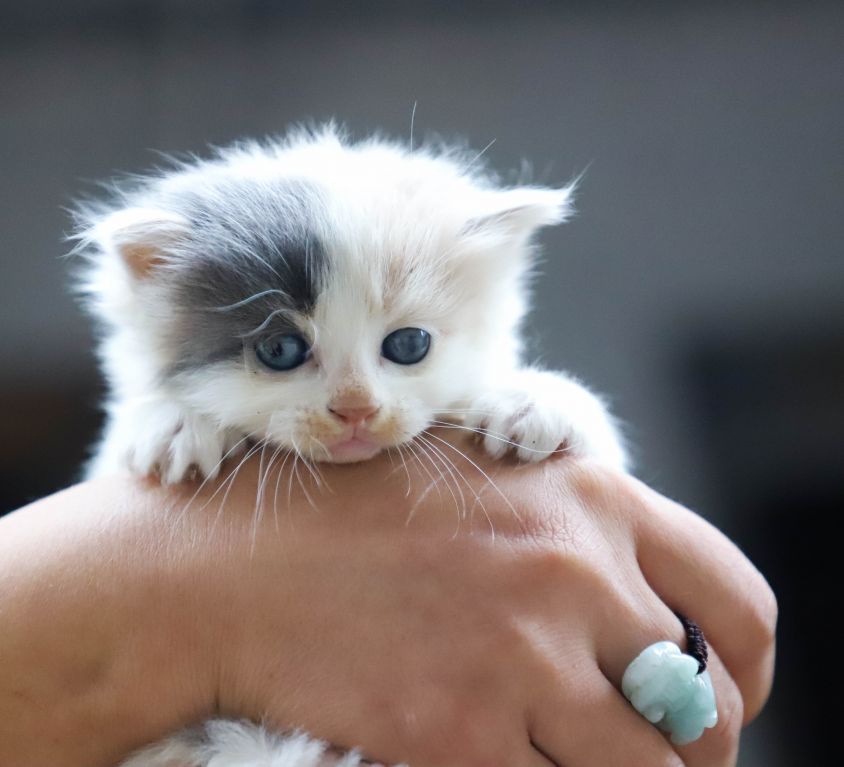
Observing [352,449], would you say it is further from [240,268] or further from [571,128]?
[571,128]

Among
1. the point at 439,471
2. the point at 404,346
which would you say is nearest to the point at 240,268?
the point at 404,346

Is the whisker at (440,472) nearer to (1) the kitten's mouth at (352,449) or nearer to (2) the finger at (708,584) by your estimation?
(1) the kitten's mouth at (352,449)

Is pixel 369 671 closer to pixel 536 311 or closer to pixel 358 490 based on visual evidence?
pixel 358 490

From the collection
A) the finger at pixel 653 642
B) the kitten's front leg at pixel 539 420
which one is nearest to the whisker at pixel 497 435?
the kitten's front leg at pixel 539 420

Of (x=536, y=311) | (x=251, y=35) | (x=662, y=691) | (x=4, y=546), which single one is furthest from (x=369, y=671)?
(x=251, y=35)

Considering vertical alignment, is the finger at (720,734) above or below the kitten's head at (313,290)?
below

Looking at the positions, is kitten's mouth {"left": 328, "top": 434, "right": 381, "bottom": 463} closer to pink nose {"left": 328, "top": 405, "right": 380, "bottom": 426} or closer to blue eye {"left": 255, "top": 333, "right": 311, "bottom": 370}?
pink nose {"left": 328, "top": 405, "right": 380, "bottom": 426}
